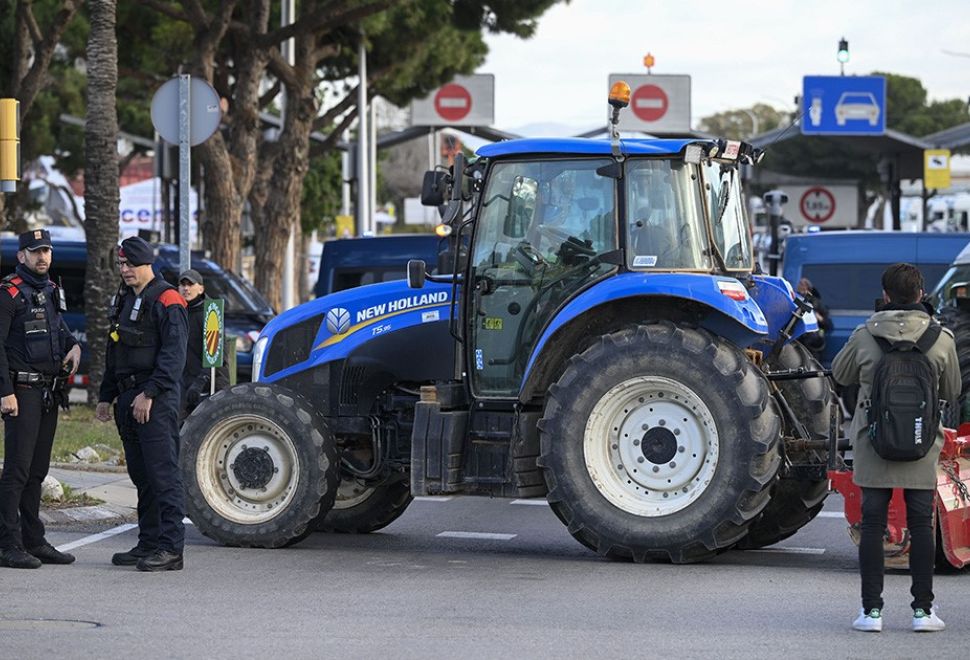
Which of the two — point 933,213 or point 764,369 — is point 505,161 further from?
point 933,213

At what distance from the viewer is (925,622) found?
798cm

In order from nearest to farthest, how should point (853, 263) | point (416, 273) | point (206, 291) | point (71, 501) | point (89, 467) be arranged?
1. point (416, 273)
2. point (71, 501)
3. point (89, 467)
4. point (853, 263)
5. point (206, 291)

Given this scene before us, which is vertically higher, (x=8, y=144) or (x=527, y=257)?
(x=8, y=144)

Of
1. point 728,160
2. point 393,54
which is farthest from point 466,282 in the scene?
point 393,54

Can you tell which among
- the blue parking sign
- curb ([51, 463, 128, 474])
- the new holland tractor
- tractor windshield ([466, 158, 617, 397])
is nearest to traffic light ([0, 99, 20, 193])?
curb ([51, 463, 128, 474])

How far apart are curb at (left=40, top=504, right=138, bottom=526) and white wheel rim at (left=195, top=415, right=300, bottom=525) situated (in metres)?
1.70

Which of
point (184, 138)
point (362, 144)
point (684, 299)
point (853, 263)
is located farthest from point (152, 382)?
point (362, 144)

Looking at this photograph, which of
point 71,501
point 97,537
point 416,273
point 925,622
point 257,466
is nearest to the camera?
point 925,622

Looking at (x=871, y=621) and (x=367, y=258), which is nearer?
(x=871, y=621)

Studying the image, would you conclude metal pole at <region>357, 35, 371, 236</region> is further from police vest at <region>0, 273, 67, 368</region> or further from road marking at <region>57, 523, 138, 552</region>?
police vest at <region>0, 273, 67, 368</region>

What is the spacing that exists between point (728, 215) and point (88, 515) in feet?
16.6

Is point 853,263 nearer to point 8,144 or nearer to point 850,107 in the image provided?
point 8,144

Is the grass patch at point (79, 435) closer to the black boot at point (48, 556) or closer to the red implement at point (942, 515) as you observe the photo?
the black boot at point (48, 556)

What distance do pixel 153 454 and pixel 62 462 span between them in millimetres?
5663
